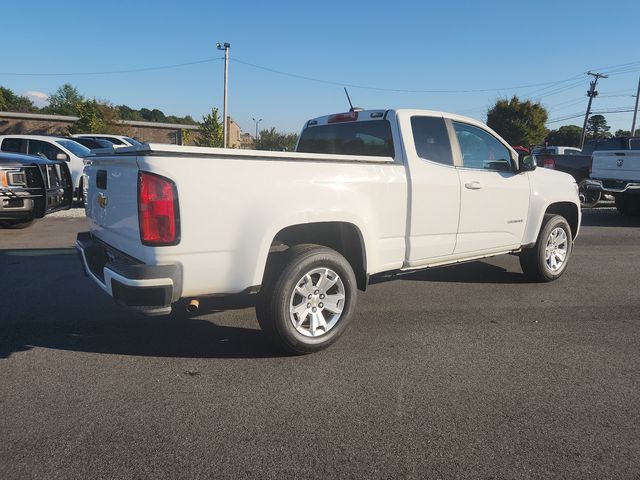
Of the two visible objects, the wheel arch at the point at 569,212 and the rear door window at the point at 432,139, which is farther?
the wheel arch at the point at 569,212

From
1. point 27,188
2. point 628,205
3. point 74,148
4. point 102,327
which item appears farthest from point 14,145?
point 628,205

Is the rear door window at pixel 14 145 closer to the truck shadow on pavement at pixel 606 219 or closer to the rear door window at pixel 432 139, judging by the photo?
the rear door window at pixel 432 139

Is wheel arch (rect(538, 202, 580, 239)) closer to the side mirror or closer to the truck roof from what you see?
the side mirror

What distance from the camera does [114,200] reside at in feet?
12.0

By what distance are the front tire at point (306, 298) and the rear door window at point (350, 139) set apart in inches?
53.4

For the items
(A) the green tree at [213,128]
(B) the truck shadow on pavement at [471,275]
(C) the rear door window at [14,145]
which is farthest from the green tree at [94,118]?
(B) the truck shadow on pavement at [471,275]

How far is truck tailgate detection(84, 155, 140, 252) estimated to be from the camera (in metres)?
3.31

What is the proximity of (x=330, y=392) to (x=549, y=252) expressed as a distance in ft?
13.7

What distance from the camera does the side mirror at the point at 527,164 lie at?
5500 millimetres

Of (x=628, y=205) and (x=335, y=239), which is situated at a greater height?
(x=335, y=239)

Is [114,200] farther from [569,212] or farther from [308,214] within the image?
[569,212]

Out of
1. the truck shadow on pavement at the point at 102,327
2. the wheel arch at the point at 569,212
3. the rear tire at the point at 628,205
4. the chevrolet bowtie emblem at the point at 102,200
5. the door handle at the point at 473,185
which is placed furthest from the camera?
the rear tire at the point at 628,205

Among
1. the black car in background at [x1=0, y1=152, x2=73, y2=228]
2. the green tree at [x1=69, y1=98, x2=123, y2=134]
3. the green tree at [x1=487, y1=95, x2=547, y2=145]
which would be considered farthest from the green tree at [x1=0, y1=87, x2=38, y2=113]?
the black car in background at [x1=0, y1=152, x2=73, y2=228]

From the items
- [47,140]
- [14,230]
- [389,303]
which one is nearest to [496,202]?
[389,303]
